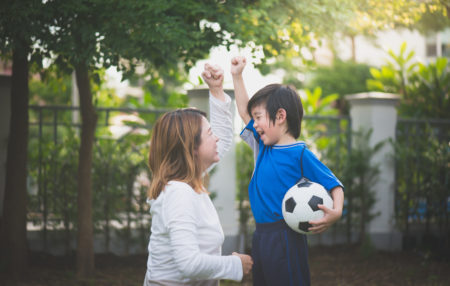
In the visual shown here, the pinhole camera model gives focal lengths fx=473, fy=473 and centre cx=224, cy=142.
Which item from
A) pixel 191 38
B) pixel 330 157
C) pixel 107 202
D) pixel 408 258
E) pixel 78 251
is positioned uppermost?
pixel 191 38

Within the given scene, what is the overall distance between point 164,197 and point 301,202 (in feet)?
2.51

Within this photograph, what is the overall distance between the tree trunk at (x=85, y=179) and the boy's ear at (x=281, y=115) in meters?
2.80

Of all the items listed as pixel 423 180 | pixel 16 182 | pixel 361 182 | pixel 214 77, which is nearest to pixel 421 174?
pixel 423 180

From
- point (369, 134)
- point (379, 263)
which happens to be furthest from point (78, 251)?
point (369, 134)

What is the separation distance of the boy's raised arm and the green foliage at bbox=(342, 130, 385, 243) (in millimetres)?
4061

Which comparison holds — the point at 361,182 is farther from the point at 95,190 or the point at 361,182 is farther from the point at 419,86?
the point at 95,190

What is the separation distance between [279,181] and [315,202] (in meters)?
0.24

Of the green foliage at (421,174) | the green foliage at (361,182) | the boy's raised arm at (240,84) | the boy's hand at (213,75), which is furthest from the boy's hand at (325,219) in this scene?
the green foliage at (421,174)

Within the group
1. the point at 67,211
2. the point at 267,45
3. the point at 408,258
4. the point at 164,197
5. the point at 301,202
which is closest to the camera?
the point at 164,197

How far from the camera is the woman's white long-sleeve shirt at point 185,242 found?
1768 millimetres

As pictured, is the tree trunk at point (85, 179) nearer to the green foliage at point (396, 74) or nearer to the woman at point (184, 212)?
the woman at point (184, 212)

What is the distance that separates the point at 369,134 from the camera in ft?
21.8

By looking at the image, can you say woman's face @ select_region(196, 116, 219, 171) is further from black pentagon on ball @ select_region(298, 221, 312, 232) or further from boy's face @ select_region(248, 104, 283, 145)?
black pentagon on ball @ select_region(298, 221, 312, 232)

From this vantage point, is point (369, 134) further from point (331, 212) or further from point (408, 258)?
point (331, 212)
